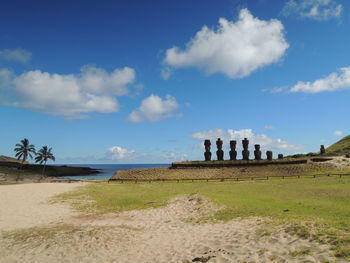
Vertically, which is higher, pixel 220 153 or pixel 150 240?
pixel 220 153

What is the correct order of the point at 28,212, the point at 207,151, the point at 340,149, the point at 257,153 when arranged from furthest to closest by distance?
1. the point at 340,149
2. the point at 207,151
3. the point at 257,153
4. the point at 28,212

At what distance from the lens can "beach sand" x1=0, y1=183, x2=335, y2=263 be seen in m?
10.6

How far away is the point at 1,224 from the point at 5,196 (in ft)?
51.6

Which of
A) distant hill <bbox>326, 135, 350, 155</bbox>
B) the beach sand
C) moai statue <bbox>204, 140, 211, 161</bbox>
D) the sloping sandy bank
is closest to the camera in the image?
the beach sand

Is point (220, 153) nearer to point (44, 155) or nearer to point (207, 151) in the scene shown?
point (207, 151)

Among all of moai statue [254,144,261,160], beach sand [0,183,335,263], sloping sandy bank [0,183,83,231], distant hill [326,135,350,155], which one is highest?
distant hill [326,135,350,155]

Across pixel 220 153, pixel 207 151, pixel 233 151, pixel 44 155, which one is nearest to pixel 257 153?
pixel 233 151

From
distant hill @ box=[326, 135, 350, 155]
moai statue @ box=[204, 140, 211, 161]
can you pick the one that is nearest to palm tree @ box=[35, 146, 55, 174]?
moai statue @ box=[204, 140, 211, 161]

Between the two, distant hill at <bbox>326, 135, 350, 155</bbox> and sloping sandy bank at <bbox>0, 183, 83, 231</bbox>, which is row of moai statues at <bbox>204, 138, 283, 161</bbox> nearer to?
distant hill at <bbox>326, 135, 350, 155</bbox>

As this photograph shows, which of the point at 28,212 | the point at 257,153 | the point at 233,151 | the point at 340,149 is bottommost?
the point at 28,212

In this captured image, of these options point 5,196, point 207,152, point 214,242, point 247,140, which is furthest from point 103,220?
point 247,140

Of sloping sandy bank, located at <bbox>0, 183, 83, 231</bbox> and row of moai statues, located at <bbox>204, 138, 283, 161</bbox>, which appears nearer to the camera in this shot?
sloping sandy bank, located at <bbox>0, 183, 83, 231</bbox>

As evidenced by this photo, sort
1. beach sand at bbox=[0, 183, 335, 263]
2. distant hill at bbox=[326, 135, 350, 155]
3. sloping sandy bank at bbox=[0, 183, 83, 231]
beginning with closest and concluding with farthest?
beach sand at bbox=[0, 183, 335, 263]
sloping sandy bank at bbox=[0, 183, 83, 231]
distant hill at bbox=[326, 135, 350, 155]

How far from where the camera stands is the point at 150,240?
550 inches
